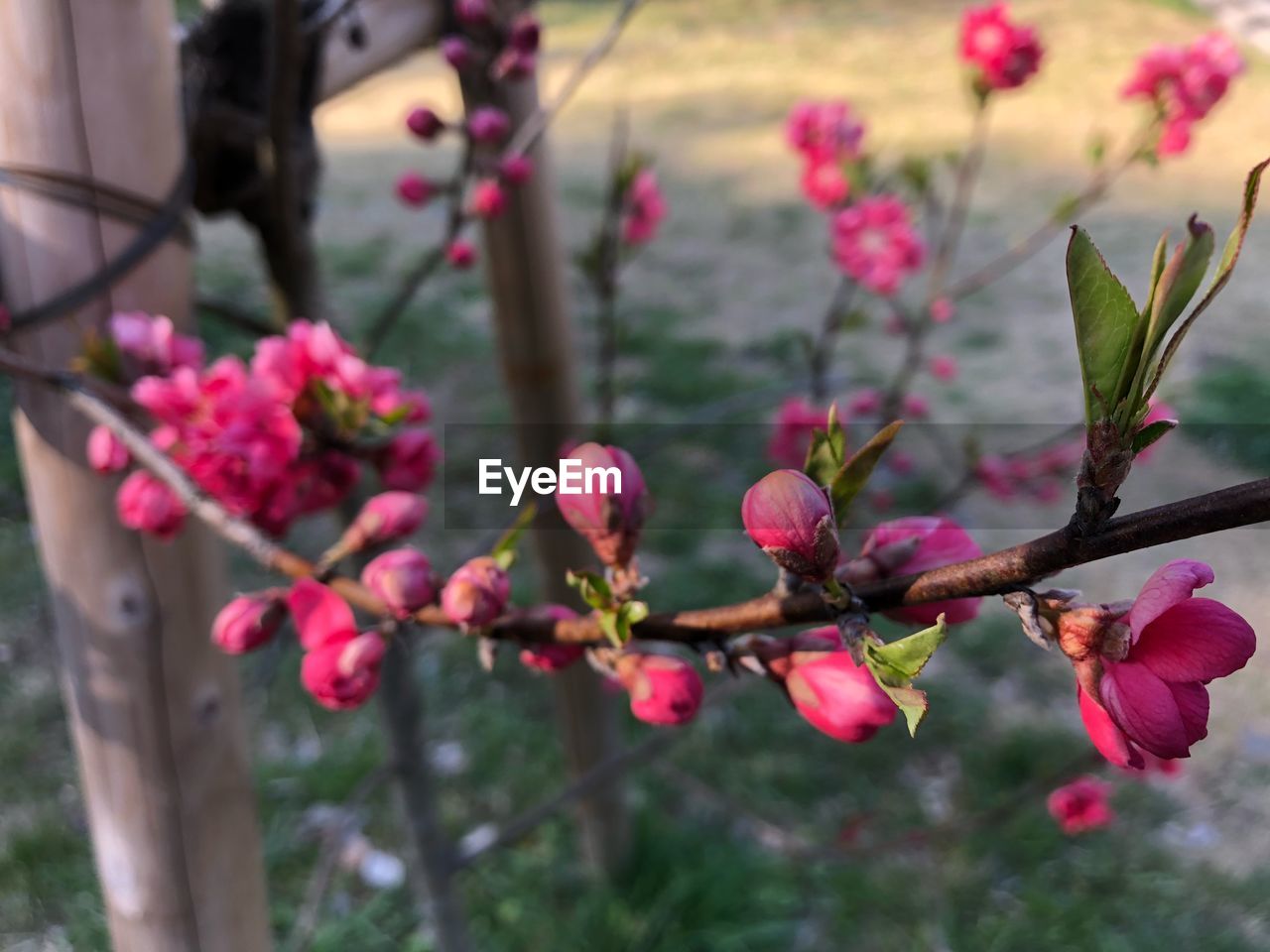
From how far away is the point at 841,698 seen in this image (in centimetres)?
35

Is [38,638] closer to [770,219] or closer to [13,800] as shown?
[13,800]

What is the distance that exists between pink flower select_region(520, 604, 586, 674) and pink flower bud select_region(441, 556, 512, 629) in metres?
0.02

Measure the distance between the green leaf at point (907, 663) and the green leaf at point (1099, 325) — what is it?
72 mm

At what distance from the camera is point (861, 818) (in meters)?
1.48

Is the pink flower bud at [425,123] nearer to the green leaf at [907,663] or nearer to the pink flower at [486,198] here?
the pink flower at [486,198]

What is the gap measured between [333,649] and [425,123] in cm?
65

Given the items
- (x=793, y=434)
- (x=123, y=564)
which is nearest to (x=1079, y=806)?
(x=793, y=434)

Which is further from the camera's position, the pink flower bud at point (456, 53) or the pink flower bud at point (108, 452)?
the pink flower bud at point (456, 53)

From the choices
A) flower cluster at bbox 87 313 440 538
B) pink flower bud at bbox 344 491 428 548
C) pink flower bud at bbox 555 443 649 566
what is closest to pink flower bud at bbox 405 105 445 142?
flower cluster at bbox 87 313 440 538

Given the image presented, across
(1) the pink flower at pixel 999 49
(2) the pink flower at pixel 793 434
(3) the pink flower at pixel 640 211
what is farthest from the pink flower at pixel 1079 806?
(3) the pink flower at pixel 640 211

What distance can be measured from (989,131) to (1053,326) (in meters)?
1.97

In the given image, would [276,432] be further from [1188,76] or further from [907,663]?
[1188,76]

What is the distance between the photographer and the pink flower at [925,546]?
35cm

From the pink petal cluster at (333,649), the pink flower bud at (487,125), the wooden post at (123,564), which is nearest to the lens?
the pink petal cluster at (333,649)
